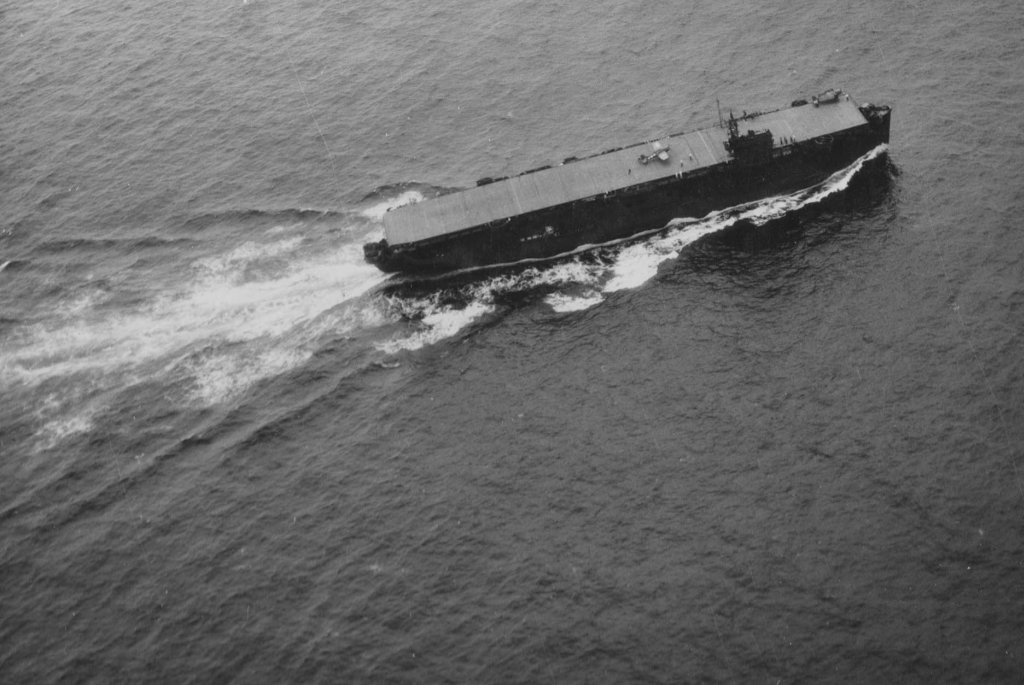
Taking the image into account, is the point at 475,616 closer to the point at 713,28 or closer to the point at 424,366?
the point at 424,366

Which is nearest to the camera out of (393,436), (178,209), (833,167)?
(393,436)

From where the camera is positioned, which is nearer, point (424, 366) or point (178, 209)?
point (424, 366)

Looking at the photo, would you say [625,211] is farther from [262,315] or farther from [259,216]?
[259,216]

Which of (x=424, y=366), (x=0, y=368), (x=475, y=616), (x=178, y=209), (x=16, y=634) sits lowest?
(x=475, y=616)

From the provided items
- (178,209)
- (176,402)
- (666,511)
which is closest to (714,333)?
(666,511)

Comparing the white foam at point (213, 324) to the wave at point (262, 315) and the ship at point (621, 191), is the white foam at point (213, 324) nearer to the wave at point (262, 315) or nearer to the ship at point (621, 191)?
the wave at point (262, 315)

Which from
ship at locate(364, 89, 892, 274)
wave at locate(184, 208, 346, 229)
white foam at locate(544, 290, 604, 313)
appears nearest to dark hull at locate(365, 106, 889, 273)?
ship at locate(364, 89, 892, 274)

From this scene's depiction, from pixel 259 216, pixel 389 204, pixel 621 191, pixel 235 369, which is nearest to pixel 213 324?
pixel 235 369
